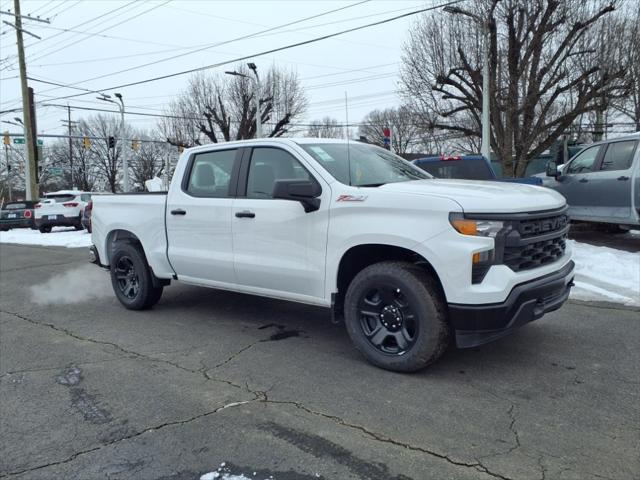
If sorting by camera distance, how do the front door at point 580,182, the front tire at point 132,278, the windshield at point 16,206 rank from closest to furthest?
1. the front tire at point 132,278
2. the front door at point 580,182
3. the windshield at point 16,206

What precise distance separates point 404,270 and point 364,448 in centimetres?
139

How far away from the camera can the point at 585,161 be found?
9781mm

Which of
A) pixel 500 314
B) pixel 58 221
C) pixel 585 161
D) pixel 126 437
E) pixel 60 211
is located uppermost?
pixel 585 161

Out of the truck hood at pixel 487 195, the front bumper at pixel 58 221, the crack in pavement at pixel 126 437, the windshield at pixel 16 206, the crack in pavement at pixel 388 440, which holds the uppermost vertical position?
the truck hood at pixel 487 195

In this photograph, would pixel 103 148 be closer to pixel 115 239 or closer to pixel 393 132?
pixel 393 132

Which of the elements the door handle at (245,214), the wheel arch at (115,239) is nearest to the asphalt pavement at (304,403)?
the wheel arch at (115,239)

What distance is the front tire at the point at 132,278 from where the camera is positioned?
620cm

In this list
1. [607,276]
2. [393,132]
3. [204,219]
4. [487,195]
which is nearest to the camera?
[487,195]

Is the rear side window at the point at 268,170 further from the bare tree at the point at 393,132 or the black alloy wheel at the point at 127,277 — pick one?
the bare tree at the point at 393,132

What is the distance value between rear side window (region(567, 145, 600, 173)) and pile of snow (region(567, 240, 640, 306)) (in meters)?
1.70

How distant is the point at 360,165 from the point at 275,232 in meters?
0.99

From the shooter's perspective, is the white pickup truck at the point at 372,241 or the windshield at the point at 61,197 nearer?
the white pickup truck at the point at 372,241

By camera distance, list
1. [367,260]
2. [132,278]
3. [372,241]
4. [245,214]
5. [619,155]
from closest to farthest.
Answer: [372,241] < [367,260] < [245,214] < [132,278] < [619,155]

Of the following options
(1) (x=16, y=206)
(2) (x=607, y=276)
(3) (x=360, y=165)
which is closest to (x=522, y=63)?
(2) (x=607, y=276)
